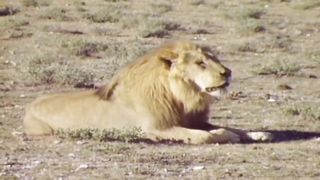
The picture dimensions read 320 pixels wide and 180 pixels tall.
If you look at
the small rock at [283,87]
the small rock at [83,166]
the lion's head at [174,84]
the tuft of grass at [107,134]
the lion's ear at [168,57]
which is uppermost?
the lion's ear at [168,57]

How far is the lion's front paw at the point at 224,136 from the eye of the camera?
10.1 m

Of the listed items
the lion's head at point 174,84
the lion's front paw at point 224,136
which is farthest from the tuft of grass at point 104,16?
the lion's front paw at point 224,136

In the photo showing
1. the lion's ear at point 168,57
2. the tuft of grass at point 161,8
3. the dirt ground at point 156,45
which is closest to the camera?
the dirt ground at point 156,45

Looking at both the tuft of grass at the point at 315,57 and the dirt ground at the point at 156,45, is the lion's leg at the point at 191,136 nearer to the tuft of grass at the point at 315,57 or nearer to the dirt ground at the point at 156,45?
the dirt ground at the point at 156,45

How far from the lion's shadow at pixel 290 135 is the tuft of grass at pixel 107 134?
4.72ft

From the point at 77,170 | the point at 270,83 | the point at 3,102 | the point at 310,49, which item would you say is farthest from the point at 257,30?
the point at 77,170

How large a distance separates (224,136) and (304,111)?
7.93ft

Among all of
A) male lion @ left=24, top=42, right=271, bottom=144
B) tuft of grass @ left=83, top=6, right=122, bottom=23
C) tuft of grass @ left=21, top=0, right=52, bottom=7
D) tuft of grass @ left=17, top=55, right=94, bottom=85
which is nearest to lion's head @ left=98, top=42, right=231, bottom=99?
male lion @ left=24, top=42, right=271, bottom=144

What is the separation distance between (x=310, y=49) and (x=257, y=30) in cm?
303

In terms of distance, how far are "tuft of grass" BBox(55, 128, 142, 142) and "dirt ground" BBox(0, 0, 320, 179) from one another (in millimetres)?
94

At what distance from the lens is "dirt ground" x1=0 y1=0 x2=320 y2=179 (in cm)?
875

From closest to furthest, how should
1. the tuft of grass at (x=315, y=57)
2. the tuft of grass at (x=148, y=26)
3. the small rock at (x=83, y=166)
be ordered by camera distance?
the small rock at (x=83, y=166)
the tuft of grass at (x=315, y=57)
the tuft of grass at (x=148, y=26)

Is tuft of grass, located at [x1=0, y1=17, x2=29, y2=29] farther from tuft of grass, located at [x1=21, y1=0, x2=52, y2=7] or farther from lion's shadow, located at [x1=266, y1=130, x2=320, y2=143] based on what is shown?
lion's shadow, located at [x1=266, y1=130, x2=320, y2=143]

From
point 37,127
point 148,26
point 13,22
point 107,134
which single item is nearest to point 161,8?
point 148,26
